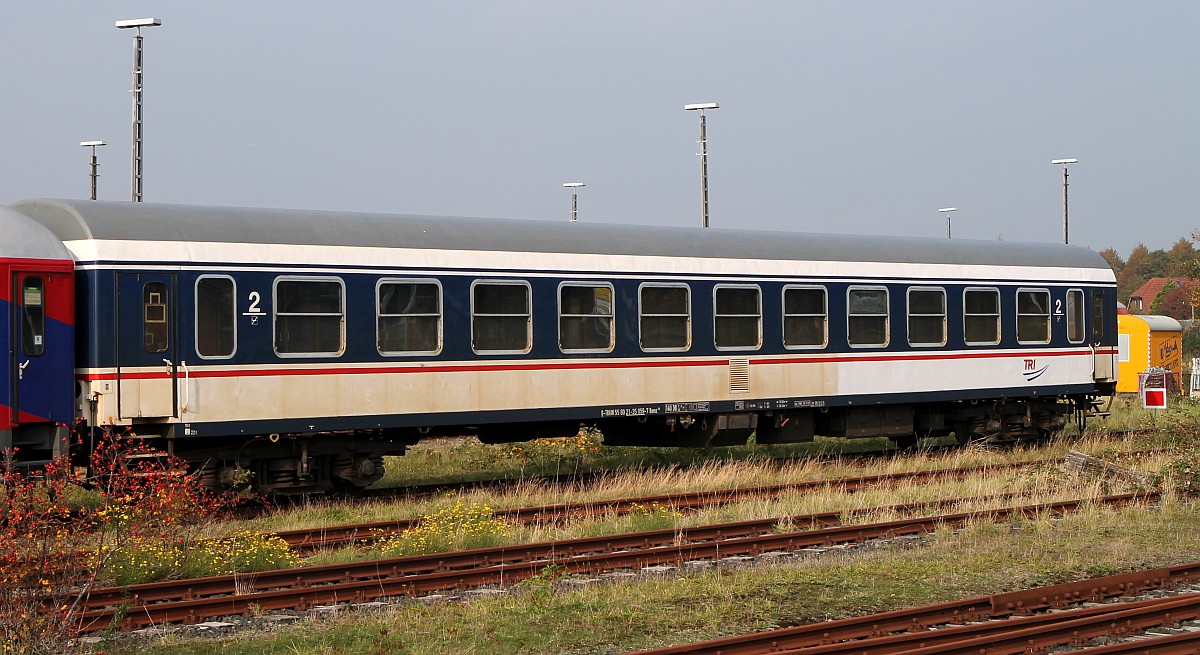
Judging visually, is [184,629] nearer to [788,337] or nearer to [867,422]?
[788,337]

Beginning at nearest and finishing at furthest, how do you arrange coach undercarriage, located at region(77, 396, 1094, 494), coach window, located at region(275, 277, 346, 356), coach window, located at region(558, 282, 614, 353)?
coach window, located at region(275, 277, 346, 356), coach undercarriage, located at region(77, 396, 1094, 494), coach window, located at region(558, 282, 614, 353)

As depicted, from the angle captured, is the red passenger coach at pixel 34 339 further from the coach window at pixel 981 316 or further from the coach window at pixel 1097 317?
the coach window at pixel 1097 317

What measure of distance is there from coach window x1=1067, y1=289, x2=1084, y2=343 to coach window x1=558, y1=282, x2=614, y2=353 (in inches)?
351

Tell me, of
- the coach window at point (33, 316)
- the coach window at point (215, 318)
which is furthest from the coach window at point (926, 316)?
the coach window at point (33, 316)

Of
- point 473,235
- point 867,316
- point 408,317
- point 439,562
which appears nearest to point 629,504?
point 408,317

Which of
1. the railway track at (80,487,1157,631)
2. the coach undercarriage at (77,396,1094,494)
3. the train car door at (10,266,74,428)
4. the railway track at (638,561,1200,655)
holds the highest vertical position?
the train car door at (10,266,74,428)

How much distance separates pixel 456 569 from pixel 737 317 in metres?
7.59

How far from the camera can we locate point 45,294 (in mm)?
12828

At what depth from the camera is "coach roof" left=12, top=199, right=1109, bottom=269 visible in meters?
13.5

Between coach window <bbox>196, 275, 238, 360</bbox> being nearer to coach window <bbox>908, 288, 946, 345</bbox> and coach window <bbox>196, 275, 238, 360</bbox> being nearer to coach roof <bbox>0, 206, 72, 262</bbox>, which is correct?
coach roof <bbox>0, 206, 72, 262</bbox>

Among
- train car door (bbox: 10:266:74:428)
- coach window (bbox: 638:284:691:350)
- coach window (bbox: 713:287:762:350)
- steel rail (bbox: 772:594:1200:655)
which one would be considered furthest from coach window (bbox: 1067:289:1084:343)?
train car door (bbox: 10:266:74:428)

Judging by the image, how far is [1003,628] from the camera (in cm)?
850

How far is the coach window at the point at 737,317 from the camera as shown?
57.3 feet

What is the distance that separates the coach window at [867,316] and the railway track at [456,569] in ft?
17.2
